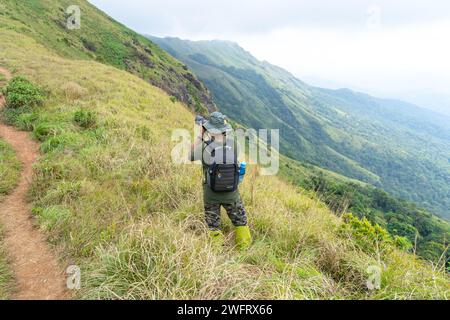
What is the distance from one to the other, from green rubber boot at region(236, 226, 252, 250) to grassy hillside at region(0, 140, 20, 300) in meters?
3.37

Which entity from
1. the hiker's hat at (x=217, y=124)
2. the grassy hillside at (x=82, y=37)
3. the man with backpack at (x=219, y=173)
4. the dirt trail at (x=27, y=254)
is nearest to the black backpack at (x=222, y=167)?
the man with backpack at (x=219, y=173)

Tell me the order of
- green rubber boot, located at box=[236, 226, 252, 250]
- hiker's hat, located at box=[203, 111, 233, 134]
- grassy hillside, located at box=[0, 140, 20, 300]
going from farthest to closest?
hiker's hat, located at box=[203, 111, 233, 134] → green rubber boot, located at box=[236, 226, 252, 250] → grassy hillside, located at box=[0, 140, 20, 300]

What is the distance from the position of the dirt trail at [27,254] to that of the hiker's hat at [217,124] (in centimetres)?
323

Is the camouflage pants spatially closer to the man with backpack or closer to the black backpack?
the man with backpack

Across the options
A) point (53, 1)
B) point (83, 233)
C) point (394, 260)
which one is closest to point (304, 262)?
point (394, 260)

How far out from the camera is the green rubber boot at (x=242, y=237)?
17.6ft

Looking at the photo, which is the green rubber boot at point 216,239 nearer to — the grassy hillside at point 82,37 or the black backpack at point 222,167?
the black backpack at point 222,167

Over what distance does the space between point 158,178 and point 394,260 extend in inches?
208

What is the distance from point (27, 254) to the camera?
4.71m

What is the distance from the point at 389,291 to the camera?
4031 mm

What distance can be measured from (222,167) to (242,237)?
4.35 feet

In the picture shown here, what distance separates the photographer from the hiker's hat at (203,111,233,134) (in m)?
5.51

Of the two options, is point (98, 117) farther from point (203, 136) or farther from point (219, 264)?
point (219, 264)

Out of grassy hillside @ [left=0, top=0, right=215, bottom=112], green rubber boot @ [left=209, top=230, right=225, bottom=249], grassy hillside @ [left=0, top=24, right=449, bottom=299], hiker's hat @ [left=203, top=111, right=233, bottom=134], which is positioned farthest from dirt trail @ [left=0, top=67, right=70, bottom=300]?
grassy hillside @ [left=0, top=0, right=215, bottom=112]
